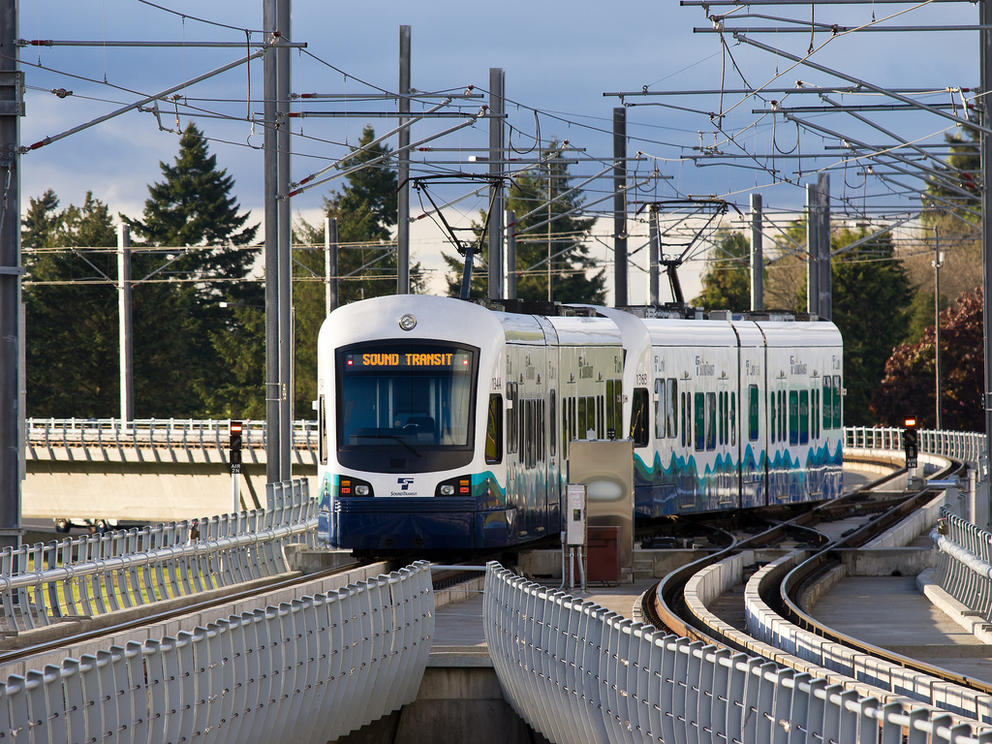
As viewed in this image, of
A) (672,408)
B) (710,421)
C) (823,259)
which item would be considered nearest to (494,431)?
(672,408)

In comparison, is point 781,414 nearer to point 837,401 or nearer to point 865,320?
point 837,401

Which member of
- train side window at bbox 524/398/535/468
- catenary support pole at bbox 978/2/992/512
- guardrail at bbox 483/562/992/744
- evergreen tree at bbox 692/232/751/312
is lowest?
guardrail at bbox 483/562/992/744

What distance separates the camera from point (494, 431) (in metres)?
21.3

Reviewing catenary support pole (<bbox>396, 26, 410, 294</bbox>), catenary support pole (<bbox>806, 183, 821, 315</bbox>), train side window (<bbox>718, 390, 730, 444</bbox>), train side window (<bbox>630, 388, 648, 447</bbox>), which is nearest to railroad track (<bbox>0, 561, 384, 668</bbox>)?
train side window (<bbox>630, 388, 648, 447</bbox>)

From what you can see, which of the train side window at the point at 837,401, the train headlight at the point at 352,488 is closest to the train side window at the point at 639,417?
the train headlight at the point at 352,488

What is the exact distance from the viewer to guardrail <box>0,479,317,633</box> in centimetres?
1733

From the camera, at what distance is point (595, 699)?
1211cm

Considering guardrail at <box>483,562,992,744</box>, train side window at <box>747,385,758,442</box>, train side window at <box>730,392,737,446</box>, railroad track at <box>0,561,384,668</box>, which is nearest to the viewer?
guardrail at <box>483,562,992,744</box>

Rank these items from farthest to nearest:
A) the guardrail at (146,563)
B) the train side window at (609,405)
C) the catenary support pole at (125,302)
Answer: the catenary support pole at (125,302) → the train side window at (609,405) → the guardrail at (146,563)

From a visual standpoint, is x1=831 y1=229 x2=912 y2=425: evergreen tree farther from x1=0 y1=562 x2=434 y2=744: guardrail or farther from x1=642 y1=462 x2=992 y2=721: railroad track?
x1=0 y1=562 x2=434 y2=744: guardrail

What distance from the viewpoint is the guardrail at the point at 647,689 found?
8234mm

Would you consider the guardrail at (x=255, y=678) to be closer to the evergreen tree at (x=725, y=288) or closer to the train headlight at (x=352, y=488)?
the train headlight at (x=352, y=488)

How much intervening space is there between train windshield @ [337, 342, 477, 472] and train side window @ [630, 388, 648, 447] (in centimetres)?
550

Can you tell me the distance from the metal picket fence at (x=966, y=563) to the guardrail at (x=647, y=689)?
5.62 m
